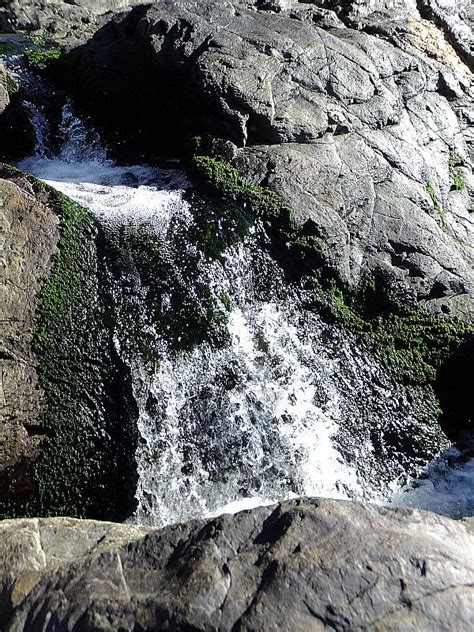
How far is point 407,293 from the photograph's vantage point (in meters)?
6.50

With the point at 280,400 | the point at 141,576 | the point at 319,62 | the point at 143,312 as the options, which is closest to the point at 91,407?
the point at 143,312

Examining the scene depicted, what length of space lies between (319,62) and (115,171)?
105 inches

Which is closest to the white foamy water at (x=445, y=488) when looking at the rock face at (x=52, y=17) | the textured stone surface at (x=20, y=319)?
the textured stone surface at (x=20, y=319)

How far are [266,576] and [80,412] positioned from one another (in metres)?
3.06

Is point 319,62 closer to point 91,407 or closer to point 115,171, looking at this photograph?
point 115,171

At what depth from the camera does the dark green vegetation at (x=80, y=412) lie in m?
5.14

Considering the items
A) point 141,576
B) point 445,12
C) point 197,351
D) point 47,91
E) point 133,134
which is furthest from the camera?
point 445,12

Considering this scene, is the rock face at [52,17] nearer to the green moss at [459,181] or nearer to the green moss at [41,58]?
the green moss at [41,58]

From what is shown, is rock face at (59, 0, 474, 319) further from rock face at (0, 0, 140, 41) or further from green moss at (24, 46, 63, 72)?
rock face at (0, 0, 140, 41)

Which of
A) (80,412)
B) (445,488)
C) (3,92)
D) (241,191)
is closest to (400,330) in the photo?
(445,488)

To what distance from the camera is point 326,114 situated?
7301 millimetres

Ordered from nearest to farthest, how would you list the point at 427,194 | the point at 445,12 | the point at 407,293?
the point at 407,293 < the point at 427,194 < the point at 445,12

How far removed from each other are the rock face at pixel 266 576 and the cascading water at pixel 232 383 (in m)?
2.29

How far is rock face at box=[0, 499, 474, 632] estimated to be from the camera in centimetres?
240
